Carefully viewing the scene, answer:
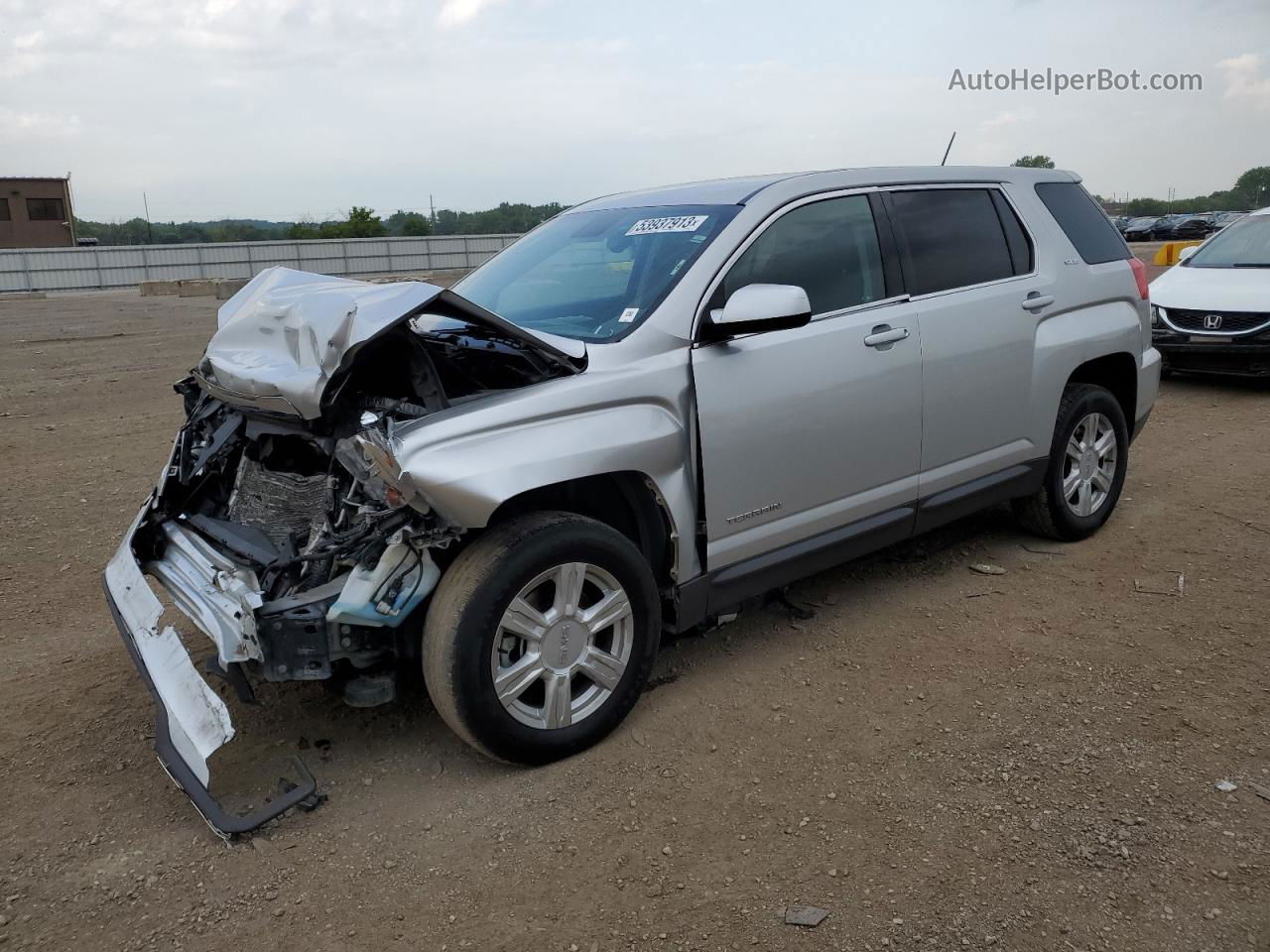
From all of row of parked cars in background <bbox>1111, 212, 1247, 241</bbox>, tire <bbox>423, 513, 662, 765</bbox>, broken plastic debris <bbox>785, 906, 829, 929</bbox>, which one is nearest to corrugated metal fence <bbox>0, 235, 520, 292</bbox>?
row of parked cars in background <bbox>1111, 212, 1247, 241</bbox>

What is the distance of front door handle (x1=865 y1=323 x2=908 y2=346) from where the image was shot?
400 cm

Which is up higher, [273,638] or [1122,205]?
[1122,205]

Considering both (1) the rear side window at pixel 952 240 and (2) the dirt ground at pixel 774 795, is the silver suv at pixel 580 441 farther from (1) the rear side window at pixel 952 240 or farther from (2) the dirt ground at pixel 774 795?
(2) the dirt ground at pixel 774 795

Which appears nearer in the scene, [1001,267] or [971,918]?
[971,918]

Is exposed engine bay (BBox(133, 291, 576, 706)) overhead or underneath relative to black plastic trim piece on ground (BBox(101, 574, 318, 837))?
overhead

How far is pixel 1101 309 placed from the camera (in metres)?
5.13

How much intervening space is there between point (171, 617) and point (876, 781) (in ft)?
10.1

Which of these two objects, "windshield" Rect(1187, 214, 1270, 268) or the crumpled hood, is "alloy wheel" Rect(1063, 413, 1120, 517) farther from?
"windshield" Rect(1187, 214, 1270, 268)

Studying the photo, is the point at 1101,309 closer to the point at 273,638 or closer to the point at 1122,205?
the point at 273,638

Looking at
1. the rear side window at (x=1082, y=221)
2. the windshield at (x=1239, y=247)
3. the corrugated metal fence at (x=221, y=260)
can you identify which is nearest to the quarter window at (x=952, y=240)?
the rear side window at (x=1082, y=221)

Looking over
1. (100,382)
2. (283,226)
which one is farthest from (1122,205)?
(100,382)

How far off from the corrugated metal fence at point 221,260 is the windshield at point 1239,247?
34.0m

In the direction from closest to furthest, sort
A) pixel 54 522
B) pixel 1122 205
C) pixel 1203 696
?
1. pixel 1203 696
2. pixel 54 522
3. pixel 1122 205

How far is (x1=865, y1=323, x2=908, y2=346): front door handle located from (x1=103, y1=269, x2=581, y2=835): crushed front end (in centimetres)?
137
